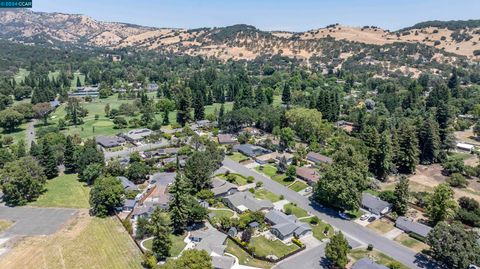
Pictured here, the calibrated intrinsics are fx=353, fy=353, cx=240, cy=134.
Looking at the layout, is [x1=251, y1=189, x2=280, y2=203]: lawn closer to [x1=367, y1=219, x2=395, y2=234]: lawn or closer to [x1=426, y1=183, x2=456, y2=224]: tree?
[x1=367, y1=219, x2=395, y2=234]: lawn

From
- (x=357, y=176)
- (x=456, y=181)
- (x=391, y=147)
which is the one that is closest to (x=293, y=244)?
(x=357, y=176)

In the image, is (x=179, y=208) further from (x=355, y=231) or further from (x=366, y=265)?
(x=355, y=231)

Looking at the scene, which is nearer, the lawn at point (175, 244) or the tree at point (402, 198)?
the lawn at point (175, 244)

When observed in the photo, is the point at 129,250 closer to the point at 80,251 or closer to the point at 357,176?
the point at 80,251

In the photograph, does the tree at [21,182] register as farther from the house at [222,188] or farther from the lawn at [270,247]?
the lawn at [270,247]

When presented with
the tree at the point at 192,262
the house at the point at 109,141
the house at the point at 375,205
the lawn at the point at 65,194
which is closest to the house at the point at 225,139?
the house at the point at 109,141
